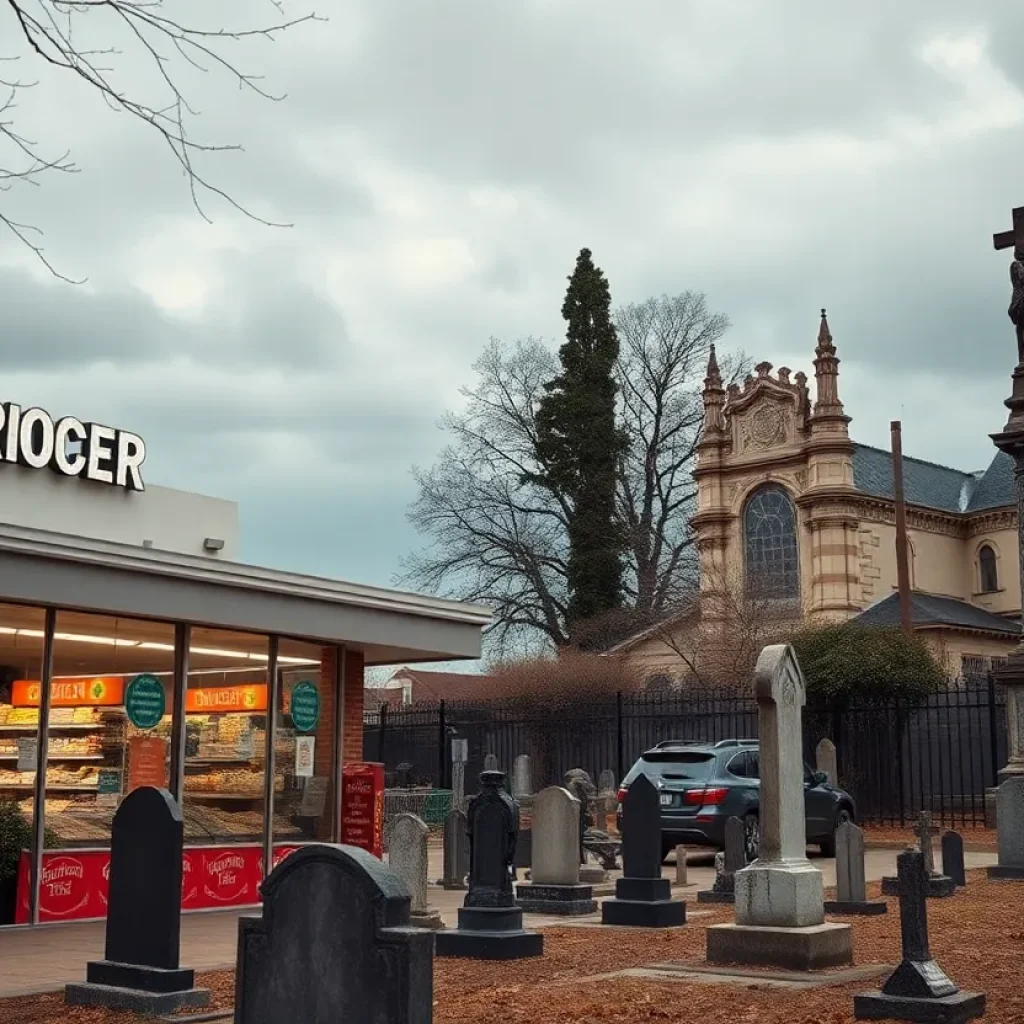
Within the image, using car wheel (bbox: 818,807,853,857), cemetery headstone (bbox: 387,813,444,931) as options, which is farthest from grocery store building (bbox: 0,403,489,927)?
car wheel (bbox: 818,807,853,857)

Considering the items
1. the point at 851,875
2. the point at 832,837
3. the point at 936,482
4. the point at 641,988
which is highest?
the point at 936,482

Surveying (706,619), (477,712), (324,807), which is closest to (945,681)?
(477,712)

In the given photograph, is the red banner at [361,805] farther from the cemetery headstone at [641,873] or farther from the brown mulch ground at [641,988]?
the brown mulch ground at [641,988]

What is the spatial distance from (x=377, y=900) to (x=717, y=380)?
1924 inches

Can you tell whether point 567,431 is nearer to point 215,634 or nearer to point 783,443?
point 783,443

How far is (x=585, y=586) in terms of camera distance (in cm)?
5253

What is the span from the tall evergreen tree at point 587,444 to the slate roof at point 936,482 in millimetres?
8852

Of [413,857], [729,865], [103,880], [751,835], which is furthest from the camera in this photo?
[751,835]

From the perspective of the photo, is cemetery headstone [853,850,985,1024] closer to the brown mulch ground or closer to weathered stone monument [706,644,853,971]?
the brown mulch ground

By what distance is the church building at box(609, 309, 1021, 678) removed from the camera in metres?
47.9

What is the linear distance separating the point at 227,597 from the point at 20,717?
2258mm

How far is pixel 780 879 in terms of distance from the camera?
425 inches

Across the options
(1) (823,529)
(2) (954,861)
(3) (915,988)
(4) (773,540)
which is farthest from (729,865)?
(4) (773,540)

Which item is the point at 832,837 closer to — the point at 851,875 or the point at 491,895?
the point at 851,875
